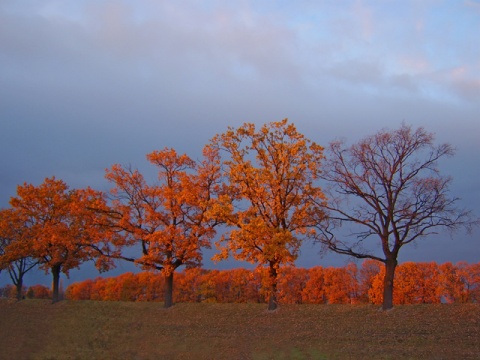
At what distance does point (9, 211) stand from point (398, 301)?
5934cm

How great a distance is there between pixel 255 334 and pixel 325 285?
7163 centimetres

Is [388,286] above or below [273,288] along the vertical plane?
above

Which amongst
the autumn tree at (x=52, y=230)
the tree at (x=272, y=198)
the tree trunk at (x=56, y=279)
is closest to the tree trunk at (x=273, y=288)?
the tree at (x=272, y=198)

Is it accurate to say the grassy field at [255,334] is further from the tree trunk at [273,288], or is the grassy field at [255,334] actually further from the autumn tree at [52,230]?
the autumn tree at [52,230]

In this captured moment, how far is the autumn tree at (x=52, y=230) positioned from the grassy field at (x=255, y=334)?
1053cm

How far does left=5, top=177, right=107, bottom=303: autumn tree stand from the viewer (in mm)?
50625

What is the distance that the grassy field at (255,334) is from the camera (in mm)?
23609

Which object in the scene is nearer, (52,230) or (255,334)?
(255,334)

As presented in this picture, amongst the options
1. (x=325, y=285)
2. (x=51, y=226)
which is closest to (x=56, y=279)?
(x=51, y=226)

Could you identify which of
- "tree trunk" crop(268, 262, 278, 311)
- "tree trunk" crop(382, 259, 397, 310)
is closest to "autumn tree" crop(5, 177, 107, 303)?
"tree trunk" crop(268, 262, 278, 311)

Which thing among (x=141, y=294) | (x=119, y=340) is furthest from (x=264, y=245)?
(x=141, y=294)

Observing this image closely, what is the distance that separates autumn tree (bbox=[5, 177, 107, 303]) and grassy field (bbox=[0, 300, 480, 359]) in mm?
10535

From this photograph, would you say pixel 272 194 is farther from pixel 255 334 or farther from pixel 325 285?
pixel 325 285

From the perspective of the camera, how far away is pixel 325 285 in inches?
3885
